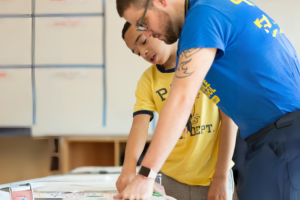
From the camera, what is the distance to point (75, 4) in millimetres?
1669

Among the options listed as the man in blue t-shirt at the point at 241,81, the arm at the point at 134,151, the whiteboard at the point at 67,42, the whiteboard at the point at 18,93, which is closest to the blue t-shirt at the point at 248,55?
the man in blue t-shirt at the point at 241,81

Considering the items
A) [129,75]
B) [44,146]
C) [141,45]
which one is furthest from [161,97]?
[44,146]

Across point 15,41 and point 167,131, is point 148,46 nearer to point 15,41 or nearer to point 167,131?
point 167,131

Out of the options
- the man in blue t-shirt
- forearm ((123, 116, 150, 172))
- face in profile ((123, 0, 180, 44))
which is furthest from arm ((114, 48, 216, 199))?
forearm ((123, 116, 150, 172))

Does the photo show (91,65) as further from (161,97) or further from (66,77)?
(161,97)

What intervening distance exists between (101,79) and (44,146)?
0.55 m

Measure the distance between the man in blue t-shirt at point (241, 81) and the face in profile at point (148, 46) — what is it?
24 cm

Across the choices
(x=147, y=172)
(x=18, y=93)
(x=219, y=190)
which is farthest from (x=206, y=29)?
(x=18, y=93)

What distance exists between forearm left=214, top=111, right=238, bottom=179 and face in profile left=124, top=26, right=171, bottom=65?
0.95ft

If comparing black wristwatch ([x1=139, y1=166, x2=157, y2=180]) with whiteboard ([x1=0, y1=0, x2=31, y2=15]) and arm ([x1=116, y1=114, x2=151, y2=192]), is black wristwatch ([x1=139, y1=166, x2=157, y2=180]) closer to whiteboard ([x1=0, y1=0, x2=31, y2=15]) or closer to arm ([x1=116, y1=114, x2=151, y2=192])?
arm ([x1=116, y1=114, x2=151, y2=192])

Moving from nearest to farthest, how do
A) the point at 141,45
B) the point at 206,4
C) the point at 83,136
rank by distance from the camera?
1. the point at 206,4
2. the point at 141,45
3. the point at 83,136

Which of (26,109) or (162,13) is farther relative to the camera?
(26,109)

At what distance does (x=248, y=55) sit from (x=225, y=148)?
352 millimetres

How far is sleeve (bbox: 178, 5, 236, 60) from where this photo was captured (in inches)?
18.7
